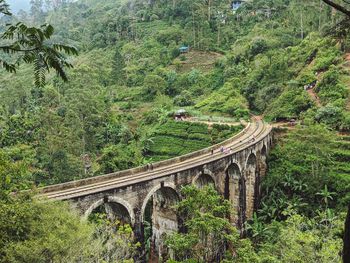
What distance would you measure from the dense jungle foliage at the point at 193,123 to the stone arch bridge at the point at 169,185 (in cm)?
137

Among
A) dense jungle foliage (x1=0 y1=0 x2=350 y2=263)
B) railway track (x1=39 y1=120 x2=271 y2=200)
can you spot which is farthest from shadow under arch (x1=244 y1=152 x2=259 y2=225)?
railway track (x1=39 y1=120 x2=271 y2=200)

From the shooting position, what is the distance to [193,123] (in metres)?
46.8

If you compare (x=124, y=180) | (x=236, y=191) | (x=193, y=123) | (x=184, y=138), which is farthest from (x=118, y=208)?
(x=193, y=123)

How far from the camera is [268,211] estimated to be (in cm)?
3312

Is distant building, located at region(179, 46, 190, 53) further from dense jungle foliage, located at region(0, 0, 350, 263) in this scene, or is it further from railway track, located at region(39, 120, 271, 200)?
railway track, located at region(39, 120, 271, 200)

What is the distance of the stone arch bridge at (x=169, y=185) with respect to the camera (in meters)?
19.3

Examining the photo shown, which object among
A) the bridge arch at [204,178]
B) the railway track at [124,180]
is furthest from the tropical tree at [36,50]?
the bridge arch at [204,178]

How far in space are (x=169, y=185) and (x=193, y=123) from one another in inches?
981

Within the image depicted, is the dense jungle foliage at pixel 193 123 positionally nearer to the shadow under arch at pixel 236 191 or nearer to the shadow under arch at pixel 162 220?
the shadow under arch at pixel 236 191

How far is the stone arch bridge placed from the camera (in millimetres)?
19252

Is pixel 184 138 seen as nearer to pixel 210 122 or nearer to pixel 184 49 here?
pixel 210 122

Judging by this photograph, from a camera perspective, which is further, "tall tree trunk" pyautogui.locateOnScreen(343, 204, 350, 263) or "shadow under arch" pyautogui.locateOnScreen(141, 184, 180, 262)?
"shadow under arch" pyautogui.locateOnScreen(141, 184, 180, 262)

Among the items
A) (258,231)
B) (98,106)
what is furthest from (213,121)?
(258,231)

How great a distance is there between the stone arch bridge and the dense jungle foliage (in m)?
1.37
